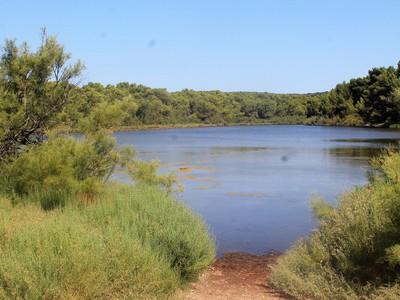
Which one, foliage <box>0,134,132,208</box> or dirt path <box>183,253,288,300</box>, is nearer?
dirt path <box>183,253,288,300</box>

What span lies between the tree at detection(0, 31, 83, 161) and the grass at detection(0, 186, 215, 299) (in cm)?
290

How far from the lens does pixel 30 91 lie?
12508 mm

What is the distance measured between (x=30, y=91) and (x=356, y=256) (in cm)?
822

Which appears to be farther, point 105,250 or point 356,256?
point 356,256

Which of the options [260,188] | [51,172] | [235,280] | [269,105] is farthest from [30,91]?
[269,105]

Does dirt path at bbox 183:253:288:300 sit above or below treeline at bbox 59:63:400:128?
below

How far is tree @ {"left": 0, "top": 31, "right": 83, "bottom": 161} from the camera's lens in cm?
1205

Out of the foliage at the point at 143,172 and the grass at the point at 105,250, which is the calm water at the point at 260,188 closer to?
the foliage at the point at 143,172

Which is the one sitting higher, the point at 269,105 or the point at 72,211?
the point at 269,105

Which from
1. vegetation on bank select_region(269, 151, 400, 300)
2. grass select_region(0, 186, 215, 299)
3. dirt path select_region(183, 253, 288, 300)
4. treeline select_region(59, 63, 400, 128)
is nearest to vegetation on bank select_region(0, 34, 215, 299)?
grass select_region(0, 186, 215, 299)

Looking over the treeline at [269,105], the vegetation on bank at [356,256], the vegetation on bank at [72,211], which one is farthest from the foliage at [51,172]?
the treeline at [269,105]

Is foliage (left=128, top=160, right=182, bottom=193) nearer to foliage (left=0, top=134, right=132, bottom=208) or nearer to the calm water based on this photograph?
foliage (left=0, top=134, right=132, bottom=208)

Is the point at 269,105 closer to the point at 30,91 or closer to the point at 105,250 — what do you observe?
the point at 30,91

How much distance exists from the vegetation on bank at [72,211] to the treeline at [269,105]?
40.7 m
